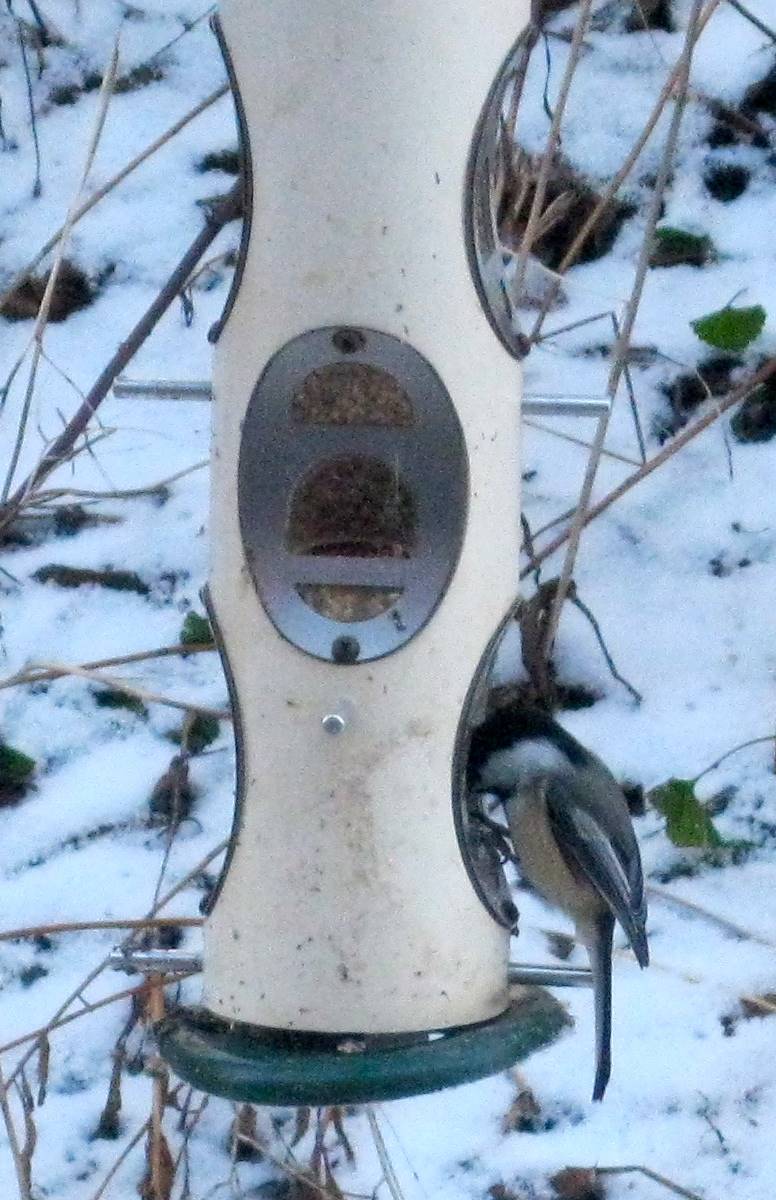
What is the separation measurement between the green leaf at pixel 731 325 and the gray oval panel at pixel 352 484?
0.88 m

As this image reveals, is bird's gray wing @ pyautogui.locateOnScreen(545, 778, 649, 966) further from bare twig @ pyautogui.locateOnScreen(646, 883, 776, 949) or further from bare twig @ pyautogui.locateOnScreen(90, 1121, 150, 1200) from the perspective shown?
bare twig @ pyautogui.locateOnScreen(90, 1121, 150, 1200)

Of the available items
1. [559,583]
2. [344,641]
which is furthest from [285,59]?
[559,583]

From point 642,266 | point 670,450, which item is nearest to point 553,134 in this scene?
point 642,266

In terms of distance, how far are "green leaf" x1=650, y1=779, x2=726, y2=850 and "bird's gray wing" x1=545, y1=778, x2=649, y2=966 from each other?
282 mm

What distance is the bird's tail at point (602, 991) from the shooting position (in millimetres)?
1858

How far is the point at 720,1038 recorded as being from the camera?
2184 millimetres

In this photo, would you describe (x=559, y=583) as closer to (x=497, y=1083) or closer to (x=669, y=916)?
(x=669, y=916)

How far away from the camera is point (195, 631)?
90.4 inches

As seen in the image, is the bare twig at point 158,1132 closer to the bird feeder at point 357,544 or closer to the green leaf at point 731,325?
the bird feeder at point 357,544

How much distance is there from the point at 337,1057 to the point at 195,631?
29.8 inches

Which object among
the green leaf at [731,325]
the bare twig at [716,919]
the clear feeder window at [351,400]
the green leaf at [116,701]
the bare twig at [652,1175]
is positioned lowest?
the bare twig at [652,1175]

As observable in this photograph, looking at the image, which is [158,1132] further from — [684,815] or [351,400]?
[351,400]

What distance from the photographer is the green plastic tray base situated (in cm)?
160

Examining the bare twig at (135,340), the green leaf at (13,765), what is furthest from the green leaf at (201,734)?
the bare twig at (135,340)
